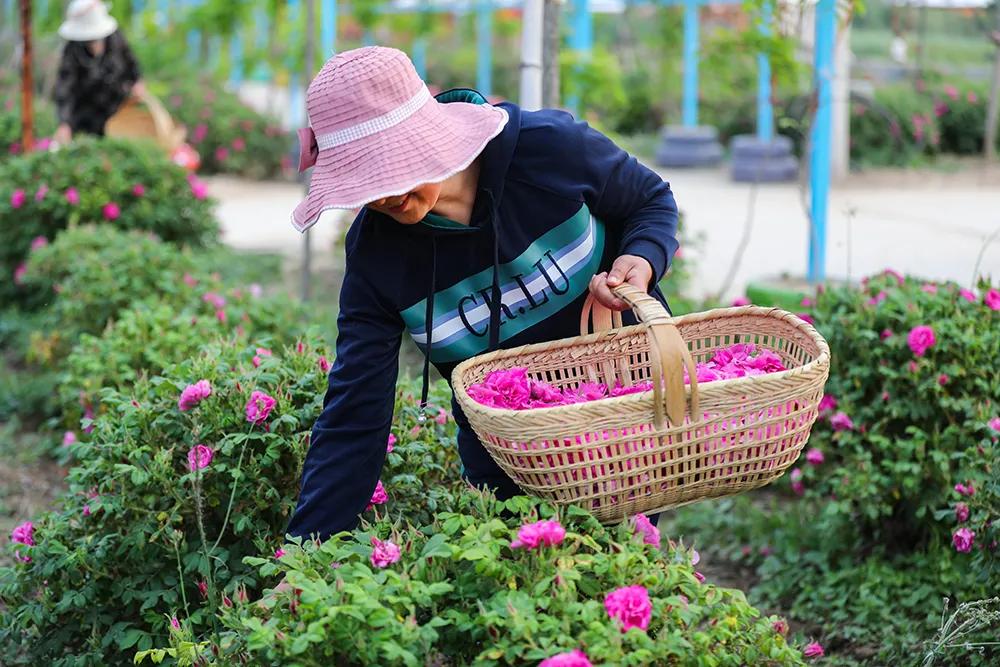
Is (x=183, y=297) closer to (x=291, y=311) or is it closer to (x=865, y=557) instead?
(x=291, y=311)

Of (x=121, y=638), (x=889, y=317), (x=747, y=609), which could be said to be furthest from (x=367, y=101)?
(x=889, y=317)

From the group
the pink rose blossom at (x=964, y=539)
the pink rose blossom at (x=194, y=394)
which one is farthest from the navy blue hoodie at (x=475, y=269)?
the pink rose blossom at (x=964, y=539)

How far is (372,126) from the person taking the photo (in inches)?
81.1

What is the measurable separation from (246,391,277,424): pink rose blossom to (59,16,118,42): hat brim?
5990 millimetres

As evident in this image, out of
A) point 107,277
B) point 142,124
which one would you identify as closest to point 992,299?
point 107,277

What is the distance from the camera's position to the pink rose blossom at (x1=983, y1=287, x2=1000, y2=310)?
3.30m

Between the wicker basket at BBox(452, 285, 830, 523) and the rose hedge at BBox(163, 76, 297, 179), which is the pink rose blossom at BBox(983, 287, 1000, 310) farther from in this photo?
the rose hedge at BBox(163, 76, 297, 179)

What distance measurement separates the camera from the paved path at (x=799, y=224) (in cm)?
702

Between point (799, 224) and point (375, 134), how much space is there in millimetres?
7206

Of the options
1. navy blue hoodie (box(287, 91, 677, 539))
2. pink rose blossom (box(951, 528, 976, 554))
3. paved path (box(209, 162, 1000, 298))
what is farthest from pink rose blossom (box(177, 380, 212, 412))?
paved path (box(209, 162, 1000, 298))

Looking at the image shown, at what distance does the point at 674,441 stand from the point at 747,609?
0.27 m

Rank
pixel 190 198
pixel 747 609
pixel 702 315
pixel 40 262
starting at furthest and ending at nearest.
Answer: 1. pixel 190 198
2. pixel 40 262
3. pixel 702 315
4. pixel 747 609

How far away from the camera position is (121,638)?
8.23ft

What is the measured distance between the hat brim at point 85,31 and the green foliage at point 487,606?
659 cm
